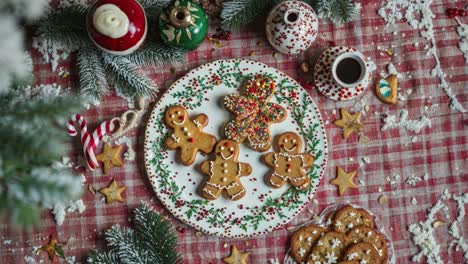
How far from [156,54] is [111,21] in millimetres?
166

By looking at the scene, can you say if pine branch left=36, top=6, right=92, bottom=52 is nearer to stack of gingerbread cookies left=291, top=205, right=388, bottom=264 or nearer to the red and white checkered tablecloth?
the red and white checkered tablecloth

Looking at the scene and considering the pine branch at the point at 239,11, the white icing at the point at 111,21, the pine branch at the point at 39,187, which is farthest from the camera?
the pine branch at the point at 239,11

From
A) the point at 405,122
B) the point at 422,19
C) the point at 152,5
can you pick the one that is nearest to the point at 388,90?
the point at 405,122

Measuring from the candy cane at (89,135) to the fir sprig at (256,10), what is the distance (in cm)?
41

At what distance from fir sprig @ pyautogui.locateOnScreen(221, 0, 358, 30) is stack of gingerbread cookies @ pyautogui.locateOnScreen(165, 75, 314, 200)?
161 mm

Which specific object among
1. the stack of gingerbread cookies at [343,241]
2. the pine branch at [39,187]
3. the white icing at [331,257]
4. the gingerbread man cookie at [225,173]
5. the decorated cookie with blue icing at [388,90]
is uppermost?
the decorated cookie with blue icing at [388,90]

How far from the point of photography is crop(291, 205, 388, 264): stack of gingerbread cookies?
4.15 ft

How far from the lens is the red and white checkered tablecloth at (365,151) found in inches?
51.8

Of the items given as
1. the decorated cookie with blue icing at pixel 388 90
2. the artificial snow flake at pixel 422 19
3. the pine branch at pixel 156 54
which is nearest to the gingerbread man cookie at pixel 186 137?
the pine branch at pixel 156 54

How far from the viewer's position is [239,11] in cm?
125

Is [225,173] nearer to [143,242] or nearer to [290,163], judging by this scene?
[290,163]

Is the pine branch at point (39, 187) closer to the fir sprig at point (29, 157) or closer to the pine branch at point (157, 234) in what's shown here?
the fir sprig at point (29, 157)

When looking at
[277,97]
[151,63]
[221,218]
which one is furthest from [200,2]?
[221,218]

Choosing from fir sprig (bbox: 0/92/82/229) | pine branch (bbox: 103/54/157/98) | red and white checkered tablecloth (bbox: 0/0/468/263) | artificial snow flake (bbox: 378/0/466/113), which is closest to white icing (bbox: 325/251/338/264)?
red and white checkered tablecloth (bbox: 0/0/468/263)
